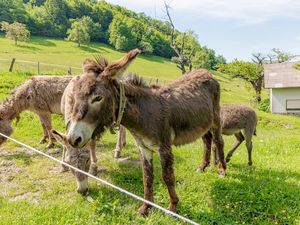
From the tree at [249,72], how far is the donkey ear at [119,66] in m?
36.1

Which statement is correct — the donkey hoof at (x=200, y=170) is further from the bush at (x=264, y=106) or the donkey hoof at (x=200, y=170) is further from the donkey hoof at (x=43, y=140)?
the bush at (x=264, y=106)

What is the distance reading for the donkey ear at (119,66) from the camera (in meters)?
2.90

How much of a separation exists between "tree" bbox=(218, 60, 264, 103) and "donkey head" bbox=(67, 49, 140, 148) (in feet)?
119

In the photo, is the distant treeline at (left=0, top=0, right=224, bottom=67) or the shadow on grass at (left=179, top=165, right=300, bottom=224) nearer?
the shadow on grass at (left=179, top=165, right=300, bottom=224)

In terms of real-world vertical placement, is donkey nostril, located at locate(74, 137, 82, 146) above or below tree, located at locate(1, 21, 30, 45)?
below

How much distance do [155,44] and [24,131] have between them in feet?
225

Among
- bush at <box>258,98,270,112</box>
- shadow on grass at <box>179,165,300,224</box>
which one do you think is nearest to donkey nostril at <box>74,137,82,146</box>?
shadow on grass at <box>179,165,300,224</box>

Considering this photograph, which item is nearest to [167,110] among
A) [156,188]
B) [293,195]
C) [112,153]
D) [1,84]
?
[156,188]

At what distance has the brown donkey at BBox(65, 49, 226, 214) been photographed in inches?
110

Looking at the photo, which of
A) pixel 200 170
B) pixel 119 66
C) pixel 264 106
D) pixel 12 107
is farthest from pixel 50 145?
pixel 264 106

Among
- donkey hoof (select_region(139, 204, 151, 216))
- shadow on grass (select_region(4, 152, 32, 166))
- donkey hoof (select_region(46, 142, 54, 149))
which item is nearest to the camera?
donkey hoof (select_region(139, 204, 151, 216))

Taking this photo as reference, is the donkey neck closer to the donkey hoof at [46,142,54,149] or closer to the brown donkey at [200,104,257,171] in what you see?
the donkey hoof at [46,142,54,149]

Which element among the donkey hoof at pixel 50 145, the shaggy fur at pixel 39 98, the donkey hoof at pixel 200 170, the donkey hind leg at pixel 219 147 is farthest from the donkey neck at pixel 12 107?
the donkey hind leg at pixel 219 147

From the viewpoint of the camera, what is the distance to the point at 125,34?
7344 cm
